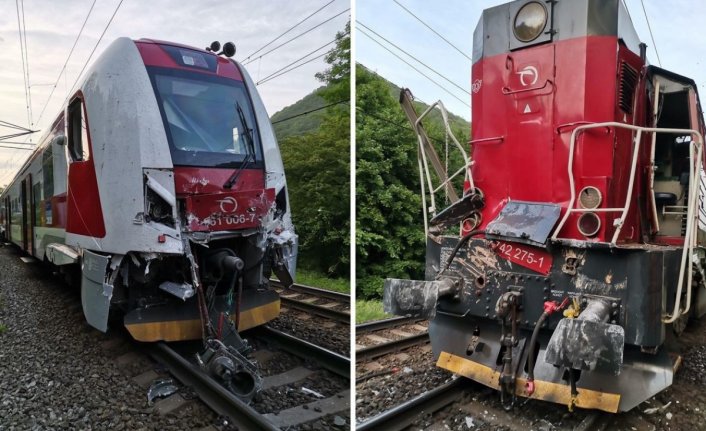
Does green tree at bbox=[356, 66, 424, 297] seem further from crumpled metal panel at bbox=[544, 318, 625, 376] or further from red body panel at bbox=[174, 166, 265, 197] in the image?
crumpled metal panel at bbox=[544, 318, 625, 376]

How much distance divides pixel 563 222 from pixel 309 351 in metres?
2.61

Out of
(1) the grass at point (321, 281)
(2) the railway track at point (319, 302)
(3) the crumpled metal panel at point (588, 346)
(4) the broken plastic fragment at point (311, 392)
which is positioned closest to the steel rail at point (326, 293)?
(2) the railway track at point (319, 302)

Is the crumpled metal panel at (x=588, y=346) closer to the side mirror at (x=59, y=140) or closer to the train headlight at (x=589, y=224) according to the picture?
the train headlight at (x=589, y=224)

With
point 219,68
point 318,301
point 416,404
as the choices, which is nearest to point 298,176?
point 318,301

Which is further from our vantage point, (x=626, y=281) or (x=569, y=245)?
(x=569, y=245)

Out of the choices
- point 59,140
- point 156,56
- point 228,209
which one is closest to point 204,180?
point 228,209

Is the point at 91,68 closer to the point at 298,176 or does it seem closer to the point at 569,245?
the point at 569,245

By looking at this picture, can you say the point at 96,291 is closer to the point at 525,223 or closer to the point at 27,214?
the point at 525,223

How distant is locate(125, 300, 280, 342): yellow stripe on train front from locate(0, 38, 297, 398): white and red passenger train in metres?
0.01

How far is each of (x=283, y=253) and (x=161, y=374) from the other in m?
1.81

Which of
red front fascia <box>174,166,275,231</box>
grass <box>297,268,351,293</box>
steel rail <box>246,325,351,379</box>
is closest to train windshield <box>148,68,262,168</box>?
red front fascia <box>174,166,275,231</box>

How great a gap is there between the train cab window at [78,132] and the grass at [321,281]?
6.25 m

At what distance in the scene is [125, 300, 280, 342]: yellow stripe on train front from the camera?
490cm

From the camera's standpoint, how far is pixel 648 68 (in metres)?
4.48
